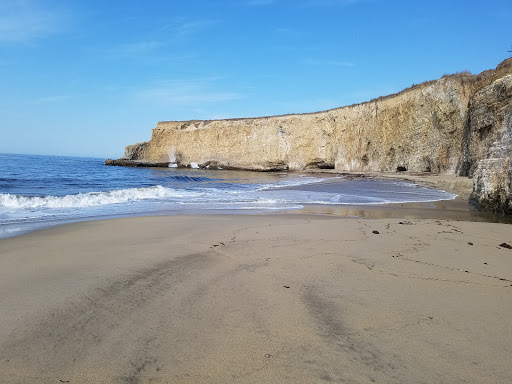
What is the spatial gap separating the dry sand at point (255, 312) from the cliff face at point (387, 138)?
6.33 m

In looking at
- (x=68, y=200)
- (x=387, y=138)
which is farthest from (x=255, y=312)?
(x=387, y=138)

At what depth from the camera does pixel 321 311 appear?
100 inches

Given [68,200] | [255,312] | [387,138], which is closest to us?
[255,312]

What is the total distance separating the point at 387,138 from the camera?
31.0 m

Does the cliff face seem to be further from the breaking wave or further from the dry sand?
the breaking wave

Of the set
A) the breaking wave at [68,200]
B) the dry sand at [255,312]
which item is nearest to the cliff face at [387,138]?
the dry sand at [255,312]

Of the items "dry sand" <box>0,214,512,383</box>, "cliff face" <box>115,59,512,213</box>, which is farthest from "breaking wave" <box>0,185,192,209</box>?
"cliff face" <box>115,59,512,213</box>

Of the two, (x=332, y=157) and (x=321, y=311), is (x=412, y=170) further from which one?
(x=321, y=311)

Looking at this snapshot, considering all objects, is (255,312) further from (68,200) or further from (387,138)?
(387,138)

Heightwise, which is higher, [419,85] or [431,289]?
[419,85]

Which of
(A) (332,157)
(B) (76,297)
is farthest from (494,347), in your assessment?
(A) (332,157)

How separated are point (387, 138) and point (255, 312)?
3115 cm

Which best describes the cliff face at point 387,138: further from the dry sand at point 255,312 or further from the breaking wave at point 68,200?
the breaking wave at point 68,200

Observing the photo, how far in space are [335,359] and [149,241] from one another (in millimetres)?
3519
